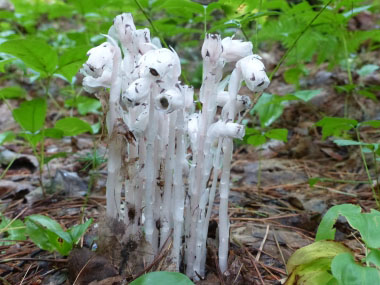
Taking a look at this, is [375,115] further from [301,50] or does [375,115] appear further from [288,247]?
[288,247]

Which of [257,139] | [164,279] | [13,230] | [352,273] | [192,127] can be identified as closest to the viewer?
[352,273]

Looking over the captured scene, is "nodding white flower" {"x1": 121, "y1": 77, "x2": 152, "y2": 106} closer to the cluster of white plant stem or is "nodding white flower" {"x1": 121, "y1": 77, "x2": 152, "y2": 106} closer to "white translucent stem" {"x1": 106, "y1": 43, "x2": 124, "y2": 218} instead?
the cluster of white plant stem

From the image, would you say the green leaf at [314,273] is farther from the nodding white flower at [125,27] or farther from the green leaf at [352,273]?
the nodding white flower at [125,27]

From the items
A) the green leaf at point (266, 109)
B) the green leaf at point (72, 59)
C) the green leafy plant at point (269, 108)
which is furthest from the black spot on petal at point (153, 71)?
the green leaf at point (266, 109)

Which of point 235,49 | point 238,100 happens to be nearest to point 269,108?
point 238,100

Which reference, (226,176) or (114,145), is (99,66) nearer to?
(114,145)

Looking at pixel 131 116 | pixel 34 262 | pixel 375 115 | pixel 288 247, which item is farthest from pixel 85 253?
pixel 375 115
